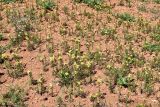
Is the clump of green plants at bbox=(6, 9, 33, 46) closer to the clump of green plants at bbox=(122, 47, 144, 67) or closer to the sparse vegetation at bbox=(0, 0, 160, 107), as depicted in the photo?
the sparse vegetation at bbox=(0, 0, 160, 107)

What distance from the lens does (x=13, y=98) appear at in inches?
388

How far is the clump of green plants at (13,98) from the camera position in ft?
31.9

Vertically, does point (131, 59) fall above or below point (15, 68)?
above

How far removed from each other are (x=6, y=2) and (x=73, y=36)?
10.4 feet

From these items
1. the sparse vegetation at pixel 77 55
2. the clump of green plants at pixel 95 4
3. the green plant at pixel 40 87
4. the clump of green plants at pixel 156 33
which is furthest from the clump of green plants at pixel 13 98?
the clump of green plants at pixel 95 4

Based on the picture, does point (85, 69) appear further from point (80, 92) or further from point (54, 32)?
point (54, 32)

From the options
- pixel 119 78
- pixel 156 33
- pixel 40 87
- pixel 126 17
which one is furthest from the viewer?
pixel 126 17

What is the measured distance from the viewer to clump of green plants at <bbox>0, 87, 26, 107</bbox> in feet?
31.9

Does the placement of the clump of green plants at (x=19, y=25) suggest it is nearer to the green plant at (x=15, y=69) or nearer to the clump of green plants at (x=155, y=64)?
the green plant at (x=15, y=69)

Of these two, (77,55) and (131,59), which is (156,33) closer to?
(131,59)

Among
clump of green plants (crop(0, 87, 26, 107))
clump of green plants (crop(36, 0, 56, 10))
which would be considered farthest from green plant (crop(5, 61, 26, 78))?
clump of green plants (crop(36, 0, 56, 10))

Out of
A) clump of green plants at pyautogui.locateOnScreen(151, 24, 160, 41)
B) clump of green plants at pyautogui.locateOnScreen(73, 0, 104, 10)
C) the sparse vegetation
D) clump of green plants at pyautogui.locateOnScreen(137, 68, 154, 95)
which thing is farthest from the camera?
clump of green plants at pyautogui.locateOnScreen(73, 0, 104, 10)

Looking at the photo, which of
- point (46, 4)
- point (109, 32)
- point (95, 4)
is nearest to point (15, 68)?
point (109, 32)

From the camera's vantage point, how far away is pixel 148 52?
475 inches
